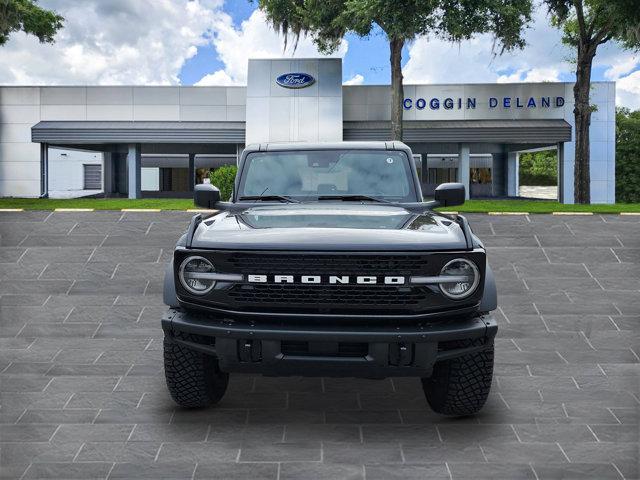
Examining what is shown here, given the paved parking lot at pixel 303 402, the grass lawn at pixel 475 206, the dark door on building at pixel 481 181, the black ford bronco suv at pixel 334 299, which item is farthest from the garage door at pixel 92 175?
the black ford bronco suv at pixel 334 299

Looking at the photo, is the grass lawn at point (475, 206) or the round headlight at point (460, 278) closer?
the round headlight at point (460, 278)

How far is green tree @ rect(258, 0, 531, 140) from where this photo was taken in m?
25.8

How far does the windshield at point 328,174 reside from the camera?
6527 millimetres

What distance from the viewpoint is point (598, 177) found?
37.4 meters

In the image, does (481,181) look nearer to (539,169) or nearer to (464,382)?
(539,169)

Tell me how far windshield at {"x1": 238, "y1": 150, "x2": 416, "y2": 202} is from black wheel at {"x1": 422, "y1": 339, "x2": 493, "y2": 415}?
1676mm

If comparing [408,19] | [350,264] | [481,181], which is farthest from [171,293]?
[481,181]

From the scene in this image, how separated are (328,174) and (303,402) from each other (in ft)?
6.48

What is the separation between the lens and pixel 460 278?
4.89 metres

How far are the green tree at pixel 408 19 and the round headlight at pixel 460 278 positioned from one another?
858 inches

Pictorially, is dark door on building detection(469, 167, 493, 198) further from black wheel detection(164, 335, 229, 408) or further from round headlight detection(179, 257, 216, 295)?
round headlight detection(179, 257, 216, 295)

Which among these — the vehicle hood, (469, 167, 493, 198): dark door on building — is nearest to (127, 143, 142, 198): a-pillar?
(469, 167, 493, 198): dark door on building

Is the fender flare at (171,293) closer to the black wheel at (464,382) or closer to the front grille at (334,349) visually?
the front grille at (334,349)

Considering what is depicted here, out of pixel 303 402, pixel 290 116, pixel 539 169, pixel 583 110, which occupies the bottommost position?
pixel 303 402
